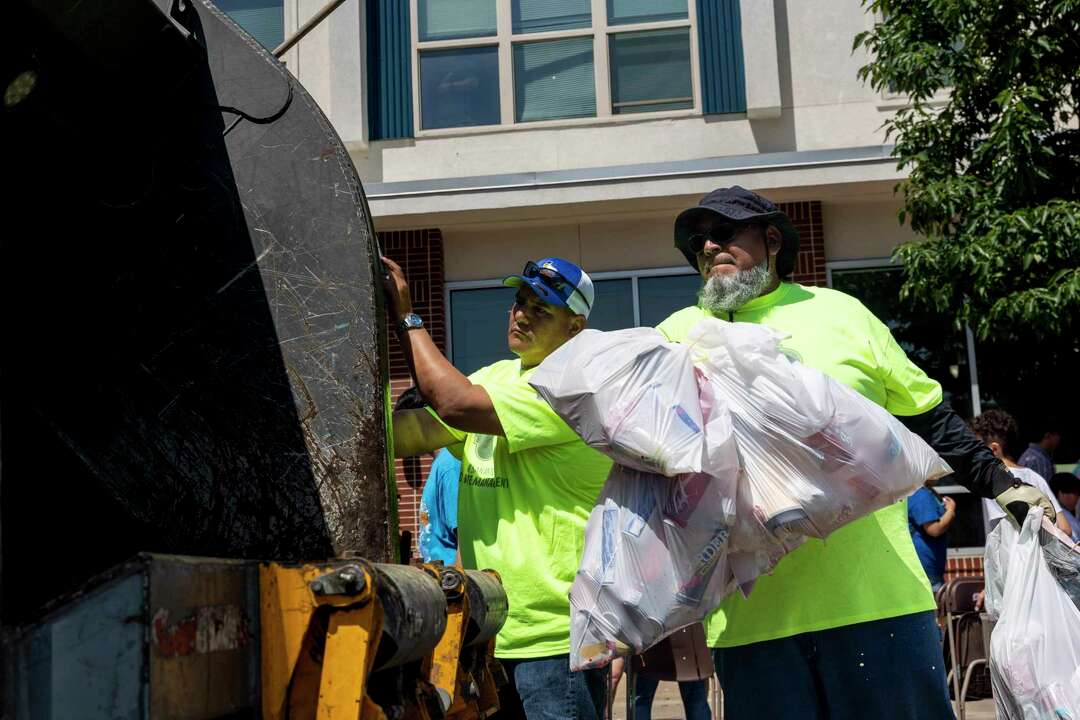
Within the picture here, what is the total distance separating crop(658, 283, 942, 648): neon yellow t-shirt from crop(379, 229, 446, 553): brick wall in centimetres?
827

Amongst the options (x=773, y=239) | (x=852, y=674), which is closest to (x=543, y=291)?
(x=773, y=239)

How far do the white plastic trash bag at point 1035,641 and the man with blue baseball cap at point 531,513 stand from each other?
1.29 metres

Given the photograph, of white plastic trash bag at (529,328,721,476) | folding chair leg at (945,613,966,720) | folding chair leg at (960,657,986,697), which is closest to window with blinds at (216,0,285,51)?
folding chair leg at (945,613,966,720)

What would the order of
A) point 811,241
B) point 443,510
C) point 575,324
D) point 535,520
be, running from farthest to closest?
point 811,241 < point 443,510 < point 575,324 < point 535,520

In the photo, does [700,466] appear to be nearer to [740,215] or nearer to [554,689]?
[740,215]

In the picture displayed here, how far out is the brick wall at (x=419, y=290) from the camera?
38.1ft

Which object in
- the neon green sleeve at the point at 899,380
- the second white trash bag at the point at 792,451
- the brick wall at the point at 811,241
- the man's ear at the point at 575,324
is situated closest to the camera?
the second white trash bag at the point at 792,451

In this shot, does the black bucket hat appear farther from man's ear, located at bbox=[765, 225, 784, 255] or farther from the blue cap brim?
the blue cap brim

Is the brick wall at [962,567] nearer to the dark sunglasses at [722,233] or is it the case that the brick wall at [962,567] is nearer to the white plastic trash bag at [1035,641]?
the white plastic trash bag at [1035,641]

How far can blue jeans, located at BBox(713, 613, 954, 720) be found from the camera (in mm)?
3174

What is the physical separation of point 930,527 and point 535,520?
5140mm

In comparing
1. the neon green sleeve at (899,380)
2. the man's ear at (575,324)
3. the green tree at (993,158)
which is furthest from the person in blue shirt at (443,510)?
the green tree at (993,158)

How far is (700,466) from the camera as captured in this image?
2764 mm

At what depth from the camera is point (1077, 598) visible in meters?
4.03
